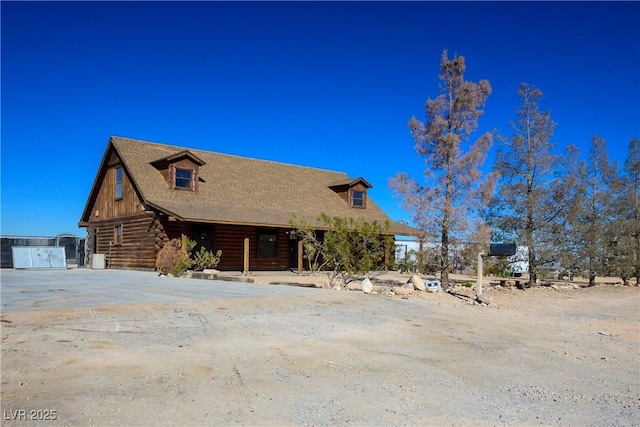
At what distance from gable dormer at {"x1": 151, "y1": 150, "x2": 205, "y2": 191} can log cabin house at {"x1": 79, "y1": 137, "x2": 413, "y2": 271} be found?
0.05 meters

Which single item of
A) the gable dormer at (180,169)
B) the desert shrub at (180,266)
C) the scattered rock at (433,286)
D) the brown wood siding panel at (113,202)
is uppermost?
the gable dormer at (180,169)

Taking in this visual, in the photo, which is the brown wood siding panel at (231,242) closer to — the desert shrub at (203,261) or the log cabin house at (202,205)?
the log cabin house at (202,205)

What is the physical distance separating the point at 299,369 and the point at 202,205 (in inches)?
728

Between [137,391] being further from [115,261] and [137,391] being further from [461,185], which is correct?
[115,261]

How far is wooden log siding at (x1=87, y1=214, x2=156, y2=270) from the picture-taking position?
23000 mm

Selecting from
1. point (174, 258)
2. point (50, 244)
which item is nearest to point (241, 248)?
point (174, 258)

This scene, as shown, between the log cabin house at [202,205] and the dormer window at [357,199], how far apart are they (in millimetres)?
61

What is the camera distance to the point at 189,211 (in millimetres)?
21781

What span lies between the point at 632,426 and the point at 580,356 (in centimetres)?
326

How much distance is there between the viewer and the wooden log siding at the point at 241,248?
24.5m

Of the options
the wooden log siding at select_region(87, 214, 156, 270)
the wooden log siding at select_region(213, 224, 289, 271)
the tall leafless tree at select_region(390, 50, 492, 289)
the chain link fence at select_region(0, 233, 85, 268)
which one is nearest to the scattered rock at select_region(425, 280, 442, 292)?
the tall leafless tree at select_region(390, 50, 492, 289)

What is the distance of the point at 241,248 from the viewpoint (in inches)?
997

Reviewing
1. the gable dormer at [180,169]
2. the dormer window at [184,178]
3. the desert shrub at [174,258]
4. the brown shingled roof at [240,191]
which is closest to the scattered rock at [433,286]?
the brown shingled roof at [240,191]

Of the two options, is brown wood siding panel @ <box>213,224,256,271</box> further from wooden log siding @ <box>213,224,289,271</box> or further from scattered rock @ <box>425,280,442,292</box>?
scattered rock @ <box>425,280,442,292</box>
